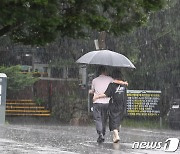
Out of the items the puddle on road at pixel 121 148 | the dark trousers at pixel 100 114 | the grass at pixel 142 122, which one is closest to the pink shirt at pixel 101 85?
the dark trousers at pixel 100 114

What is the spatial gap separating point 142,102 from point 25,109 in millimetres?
6552

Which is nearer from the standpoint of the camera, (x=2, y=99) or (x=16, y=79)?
(x=2, y=99)

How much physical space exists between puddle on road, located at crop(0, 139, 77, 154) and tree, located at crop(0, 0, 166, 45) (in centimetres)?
275

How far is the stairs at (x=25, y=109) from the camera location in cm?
2770

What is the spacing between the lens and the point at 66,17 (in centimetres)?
735

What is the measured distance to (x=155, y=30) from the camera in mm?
26672

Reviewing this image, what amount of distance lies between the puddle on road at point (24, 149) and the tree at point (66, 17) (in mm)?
2748

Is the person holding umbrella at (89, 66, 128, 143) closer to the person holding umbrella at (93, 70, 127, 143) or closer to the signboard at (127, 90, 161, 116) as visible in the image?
the person holding umbrella at (93, 70, 127, 143)

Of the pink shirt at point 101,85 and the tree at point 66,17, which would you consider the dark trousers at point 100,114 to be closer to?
the pink shirt at point 101,85

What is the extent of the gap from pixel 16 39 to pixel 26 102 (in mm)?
21378

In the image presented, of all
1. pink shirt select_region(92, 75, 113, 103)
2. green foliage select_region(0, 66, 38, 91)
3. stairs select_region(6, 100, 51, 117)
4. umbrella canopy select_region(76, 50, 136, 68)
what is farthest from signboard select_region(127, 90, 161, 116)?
pink shirt select_region(92, 75, 113, 103)

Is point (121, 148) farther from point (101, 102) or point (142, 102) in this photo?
point (142, 102)

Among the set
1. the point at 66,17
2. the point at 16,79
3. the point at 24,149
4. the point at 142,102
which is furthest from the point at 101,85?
the point at 16,79

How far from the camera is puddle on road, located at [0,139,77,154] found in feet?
33.2
